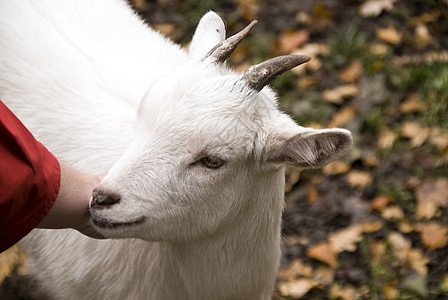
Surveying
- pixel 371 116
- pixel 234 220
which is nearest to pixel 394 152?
pixel 371 116

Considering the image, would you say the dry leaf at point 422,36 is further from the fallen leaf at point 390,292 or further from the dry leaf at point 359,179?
the fallen leaf at point 390,292

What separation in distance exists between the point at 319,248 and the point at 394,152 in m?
0.97

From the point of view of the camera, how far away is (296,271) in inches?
172

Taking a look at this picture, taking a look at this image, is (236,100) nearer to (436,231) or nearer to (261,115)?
(261,115)

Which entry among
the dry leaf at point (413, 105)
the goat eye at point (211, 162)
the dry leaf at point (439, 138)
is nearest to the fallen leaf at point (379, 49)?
the dry leaf at point (413, 105)

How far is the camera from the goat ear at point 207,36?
2.99m

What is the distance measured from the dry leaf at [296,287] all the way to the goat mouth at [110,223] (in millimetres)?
1907

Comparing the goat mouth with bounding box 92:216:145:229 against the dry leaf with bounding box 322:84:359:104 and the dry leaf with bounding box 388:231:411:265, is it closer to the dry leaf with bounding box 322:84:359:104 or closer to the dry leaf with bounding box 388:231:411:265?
the dry leaf with bounding box 388:231:411:265

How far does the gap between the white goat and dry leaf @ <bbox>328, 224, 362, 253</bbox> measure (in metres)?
1.17

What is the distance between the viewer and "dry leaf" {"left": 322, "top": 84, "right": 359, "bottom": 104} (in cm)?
522

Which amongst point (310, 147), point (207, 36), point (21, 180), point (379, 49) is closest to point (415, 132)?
point (379, 49)

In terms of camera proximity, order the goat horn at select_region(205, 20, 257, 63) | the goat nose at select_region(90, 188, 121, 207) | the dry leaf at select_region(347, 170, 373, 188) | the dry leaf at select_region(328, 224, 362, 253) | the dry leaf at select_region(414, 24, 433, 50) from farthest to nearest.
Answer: the dry leaf at select_region(414, 24, 433, 50), the dry leaf at select_region(347, 170, 373, 188), the dry leaf at select_region(328, 224, 362, 253), the goat horn at select_region(205, 20, 257, 63), the goat nose at select_region(90, 188, 121, 207)

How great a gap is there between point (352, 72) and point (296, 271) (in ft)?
6.08

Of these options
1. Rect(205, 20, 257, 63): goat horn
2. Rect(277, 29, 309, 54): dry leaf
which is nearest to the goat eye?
Rect(205, 20, 257, 63): goat horn
